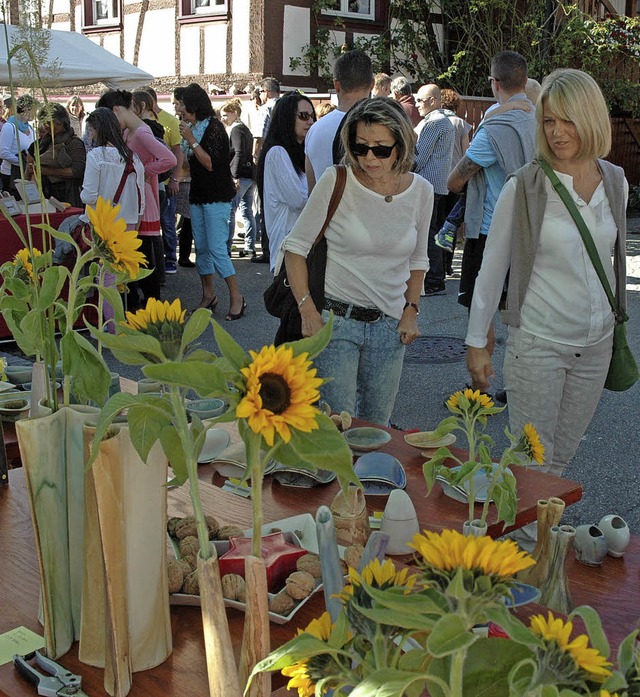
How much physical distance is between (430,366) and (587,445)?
148 centimetres

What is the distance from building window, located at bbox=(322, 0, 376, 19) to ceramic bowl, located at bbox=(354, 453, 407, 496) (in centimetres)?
1310

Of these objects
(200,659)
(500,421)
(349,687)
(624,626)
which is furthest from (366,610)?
(500,421)

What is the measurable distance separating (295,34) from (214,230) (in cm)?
821

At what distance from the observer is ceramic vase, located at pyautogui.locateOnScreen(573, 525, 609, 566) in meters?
1.86

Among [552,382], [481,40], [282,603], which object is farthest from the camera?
[481,40]

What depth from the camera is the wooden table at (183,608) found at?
121 cm

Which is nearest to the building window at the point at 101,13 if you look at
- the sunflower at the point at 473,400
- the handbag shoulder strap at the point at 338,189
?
the handbag shoulder strap at the point at 338,189

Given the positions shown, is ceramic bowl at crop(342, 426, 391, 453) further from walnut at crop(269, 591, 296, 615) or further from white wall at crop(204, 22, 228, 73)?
white wall at crop(204, 22, 228, 73)

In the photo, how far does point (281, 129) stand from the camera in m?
4.96

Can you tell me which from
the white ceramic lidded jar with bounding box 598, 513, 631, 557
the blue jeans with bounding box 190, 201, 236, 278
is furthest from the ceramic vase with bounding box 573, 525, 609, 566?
the blue jeans with bounding box 190, 201, 236, 278

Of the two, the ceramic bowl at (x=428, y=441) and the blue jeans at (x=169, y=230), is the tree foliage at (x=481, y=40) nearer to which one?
the blue jeans at (x=169, y=230)

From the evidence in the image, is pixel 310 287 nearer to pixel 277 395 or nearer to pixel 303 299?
pixel 303 299

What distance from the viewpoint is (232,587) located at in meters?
1.37

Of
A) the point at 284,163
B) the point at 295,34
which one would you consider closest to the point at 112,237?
the point at 284,163
